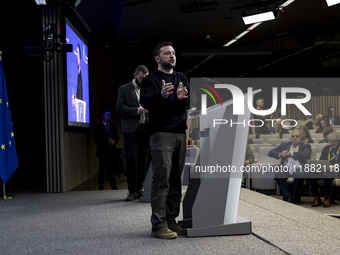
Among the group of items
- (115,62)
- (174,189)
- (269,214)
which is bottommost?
(269,214)

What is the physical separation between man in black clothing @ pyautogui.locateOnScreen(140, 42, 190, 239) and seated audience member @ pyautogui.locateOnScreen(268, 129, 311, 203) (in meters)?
3.63

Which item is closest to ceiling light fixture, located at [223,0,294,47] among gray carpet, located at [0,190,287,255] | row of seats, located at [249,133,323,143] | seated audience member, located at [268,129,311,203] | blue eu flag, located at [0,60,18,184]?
row of seats, located at [249,133,323,143]

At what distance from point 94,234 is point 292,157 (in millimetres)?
3994

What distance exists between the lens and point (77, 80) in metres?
7.56

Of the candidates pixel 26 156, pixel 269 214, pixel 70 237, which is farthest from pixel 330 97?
pixel 70 237

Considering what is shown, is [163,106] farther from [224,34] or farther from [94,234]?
[224,34]

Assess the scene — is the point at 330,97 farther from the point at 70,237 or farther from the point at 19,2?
the point at 70,237

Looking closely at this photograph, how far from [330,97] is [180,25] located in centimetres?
889

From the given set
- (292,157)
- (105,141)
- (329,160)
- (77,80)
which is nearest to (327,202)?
(329,160)

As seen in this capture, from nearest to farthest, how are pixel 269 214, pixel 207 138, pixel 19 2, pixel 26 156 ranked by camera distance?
pixel 207 138
pixel 269 214
pixel 19 2
pixel 26 156

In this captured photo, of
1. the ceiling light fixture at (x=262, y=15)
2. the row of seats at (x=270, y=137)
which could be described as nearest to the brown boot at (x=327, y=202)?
the row of seats at (x=270, y=137)

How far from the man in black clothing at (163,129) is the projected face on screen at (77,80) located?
12.5 feet

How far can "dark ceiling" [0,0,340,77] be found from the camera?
9336mm

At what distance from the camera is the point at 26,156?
32.1ft
